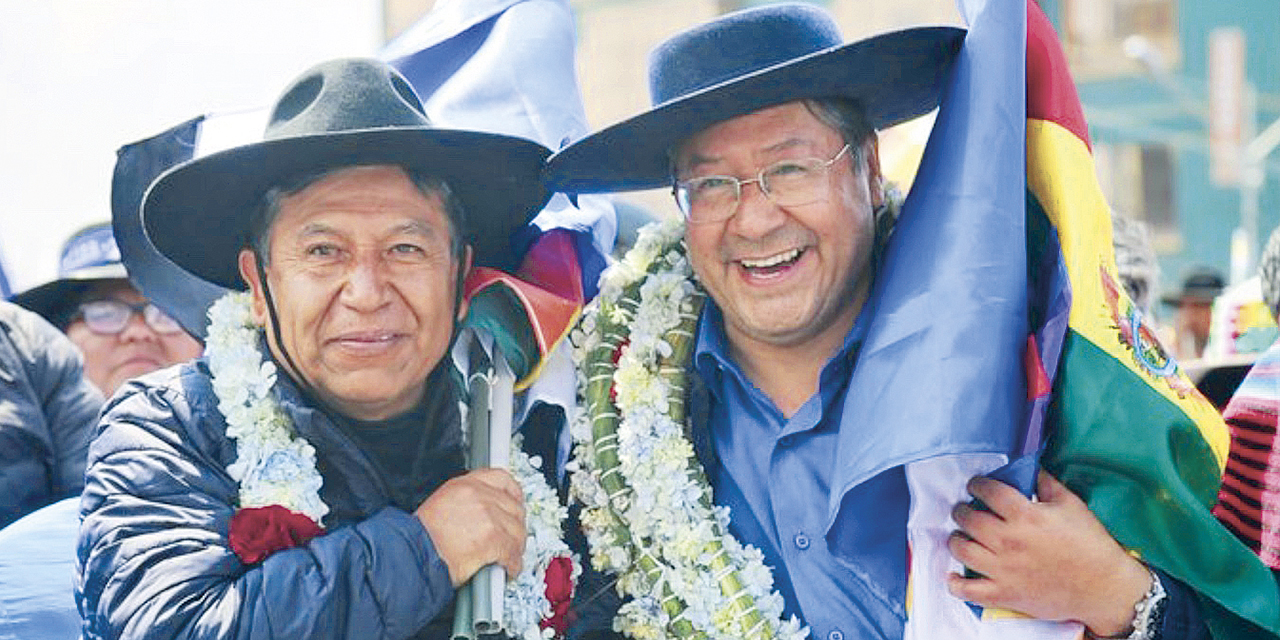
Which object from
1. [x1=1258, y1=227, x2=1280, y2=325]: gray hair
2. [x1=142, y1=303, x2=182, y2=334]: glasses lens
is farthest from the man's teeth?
[x1=142, y1=303, x2=182, y2=334]: glasses lens

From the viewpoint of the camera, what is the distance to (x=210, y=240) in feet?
11.1

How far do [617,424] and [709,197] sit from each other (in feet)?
1.75

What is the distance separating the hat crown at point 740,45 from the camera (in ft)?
10.8

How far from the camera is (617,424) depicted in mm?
3426

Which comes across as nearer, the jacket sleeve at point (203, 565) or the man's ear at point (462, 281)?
the jacket sleeve at point (203, 565)

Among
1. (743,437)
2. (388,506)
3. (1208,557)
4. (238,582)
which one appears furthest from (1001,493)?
(238,582)

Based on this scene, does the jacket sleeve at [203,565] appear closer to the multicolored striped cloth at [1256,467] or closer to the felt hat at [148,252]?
the felt hat at [148,252]

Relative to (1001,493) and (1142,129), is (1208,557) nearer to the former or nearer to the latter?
(1001,493)

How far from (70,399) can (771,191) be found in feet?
7.99

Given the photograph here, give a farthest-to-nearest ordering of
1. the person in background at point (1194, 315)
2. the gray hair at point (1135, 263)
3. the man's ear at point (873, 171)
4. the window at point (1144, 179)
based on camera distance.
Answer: the window at point (1144, 179) < the person in background at point (1194, 315) < the gray hair at point (1135, 263) < the man's ear at point (873, 171)

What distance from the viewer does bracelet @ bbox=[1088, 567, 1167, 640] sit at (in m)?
2.92

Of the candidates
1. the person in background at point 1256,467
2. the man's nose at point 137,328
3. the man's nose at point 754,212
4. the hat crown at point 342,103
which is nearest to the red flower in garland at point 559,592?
the man's nose at point 754,212

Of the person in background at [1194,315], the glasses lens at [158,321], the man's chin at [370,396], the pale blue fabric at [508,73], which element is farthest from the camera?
the person in background at [1194,315]

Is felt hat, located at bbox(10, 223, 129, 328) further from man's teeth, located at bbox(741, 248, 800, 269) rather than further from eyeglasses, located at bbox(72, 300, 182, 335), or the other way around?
man's teeth, located at bbox(741, 248, 800, 269)
